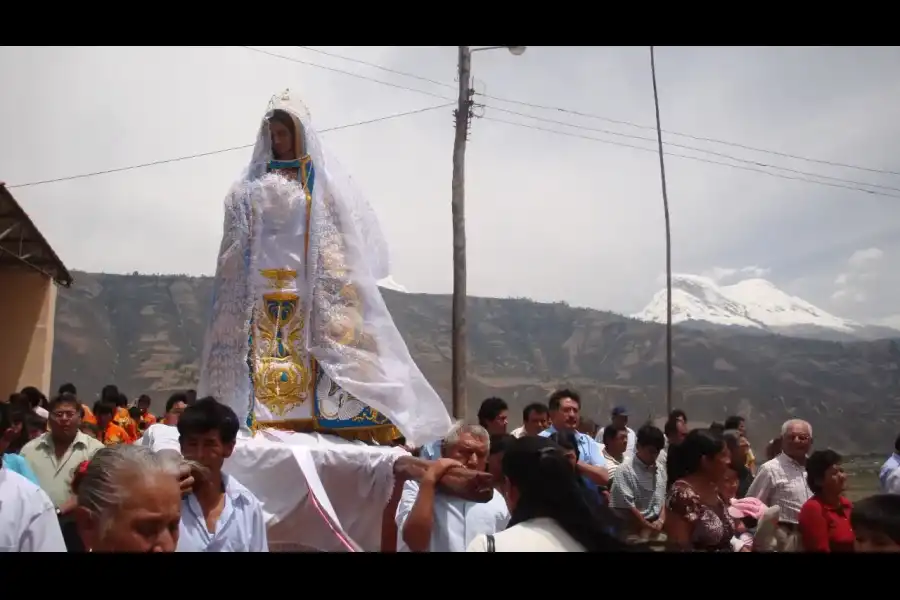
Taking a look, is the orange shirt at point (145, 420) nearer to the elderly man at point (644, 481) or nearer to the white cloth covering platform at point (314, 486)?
the white cloth covering platform at point (314, 486)

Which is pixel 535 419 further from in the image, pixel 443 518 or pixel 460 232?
pixel 460 232

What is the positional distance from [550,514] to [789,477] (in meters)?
2.86

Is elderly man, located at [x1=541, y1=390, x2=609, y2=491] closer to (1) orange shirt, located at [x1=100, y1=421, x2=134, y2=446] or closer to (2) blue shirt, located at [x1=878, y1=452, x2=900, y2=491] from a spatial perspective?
(2) blue shirt, located at [x1=878, y1=452, x2=900, y2=491]

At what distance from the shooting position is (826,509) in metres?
3.44

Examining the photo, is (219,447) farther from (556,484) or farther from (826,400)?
(826,400)

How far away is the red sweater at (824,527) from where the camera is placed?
3.32 meters

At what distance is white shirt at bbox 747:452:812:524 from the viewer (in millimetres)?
4457

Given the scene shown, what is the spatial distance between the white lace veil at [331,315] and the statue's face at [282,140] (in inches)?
1.3

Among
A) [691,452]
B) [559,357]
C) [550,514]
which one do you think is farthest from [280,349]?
[559,357]

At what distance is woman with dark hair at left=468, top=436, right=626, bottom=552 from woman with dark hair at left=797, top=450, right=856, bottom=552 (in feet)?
4.99

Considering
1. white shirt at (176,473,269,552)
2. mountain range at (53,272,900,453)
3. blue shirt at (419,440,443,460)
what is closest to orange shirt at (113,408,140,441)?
blue shirt at (419,440,443,460)
